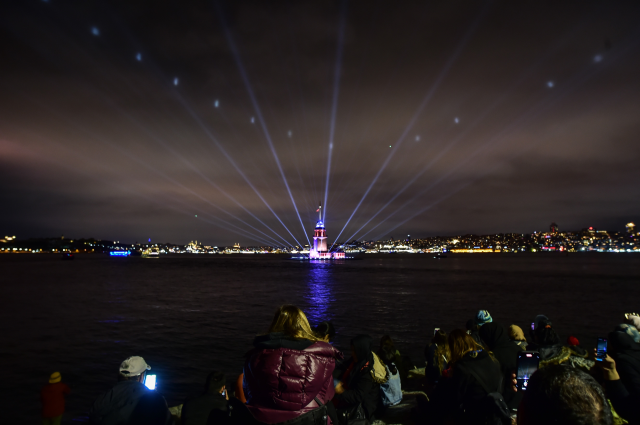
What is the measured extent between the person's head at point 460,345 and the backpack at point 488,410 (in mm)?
216

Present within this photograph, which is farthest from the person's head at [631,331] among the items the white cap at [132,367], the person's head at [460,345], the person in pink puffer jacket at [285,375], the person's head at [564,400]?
the white cap at [132,367]

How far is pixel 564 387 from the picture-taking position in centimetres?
172

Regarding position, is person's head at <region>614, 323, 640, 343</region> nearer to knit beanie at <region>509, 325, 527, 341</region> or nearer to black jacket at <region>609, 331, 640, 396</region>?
black jacket at <region>609, 331, 640, 396</region>

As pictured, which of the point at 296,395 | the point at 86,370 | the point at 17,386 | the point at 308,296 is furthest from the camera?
the point at 308,296

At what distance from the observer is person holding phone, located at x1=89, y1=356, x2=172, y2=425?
4191 mm

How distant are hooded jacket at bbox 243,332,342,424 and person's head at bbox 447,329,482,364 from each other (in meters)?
1.80

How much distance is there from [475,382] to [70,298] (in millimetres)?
47889

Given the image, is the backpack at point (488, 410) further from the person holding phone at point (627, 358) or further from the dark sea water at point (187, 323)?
the dark sea water at point (187, 323)

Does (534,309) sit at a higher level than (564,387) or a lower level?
lower

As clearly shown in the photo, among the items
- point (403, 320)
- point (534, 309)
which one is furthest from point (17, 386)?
point (534, 309)

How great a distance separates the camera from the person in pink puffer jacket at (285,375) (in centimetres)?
338

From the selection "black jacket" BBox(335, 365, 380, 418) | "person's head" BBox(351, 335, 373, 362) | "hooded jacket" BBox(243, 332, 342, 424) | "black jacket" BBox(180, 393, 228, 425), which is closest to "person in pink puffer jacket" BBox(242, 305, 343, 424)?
"hooded jacket" BBox(243, 332, 342, 424)

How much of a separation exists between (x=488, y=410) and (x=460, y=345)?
0.70 metres

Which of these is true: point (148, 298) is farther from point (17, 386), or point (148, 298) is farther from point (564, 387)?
point (564, 387)
